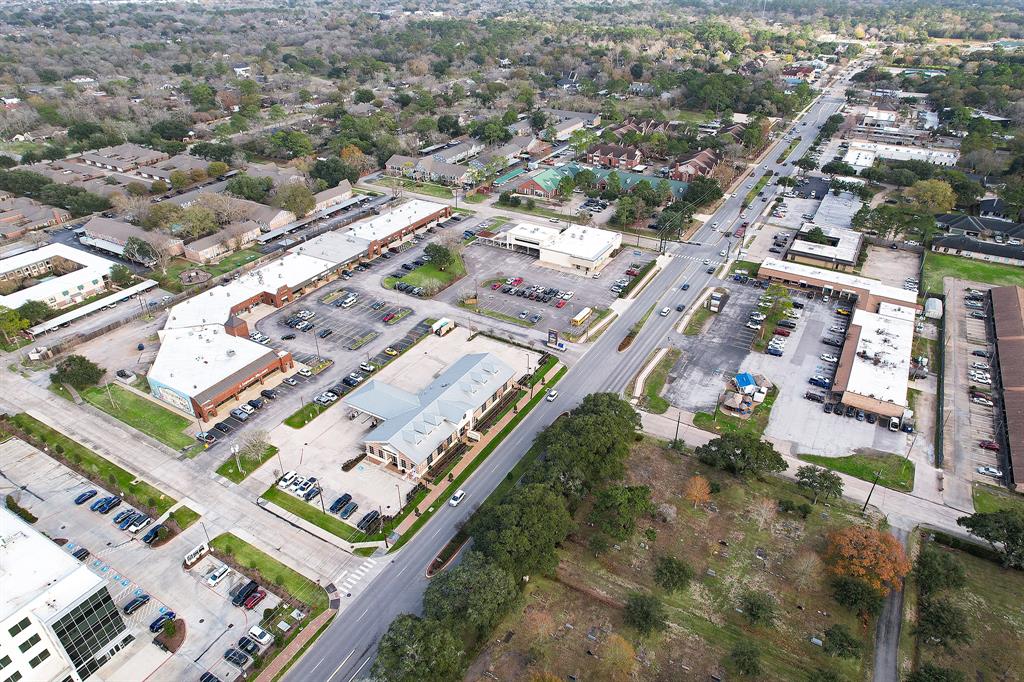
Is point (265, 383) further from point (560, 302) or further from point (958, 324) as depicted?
point (958, 324)

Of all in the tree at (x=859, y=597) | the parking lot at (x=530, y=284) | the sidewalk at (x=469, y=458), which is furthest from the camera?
the parking lot at (x=530, y=284)

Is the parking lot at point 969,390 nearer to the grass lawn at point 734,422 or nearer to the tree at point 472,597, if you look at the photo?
the grass lawn at point 734,422

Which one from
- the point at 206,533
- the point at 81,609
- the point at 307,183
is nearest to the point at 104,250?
the point at 307,183

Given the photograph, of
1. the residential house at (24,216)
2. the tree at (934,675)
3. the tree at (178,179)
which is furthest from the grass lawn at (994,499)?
the residential house at (24,216)

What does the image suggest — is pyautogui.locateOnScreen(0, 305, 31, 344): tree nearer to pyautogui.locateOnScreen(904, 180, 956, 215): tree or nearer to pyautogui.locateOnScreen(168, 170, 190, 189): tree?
pyautogui.locateOnScreen(168, 170, 190, 189): tree

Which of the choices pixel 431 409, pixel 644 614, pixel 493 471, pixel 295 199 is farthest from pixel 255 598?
pixel 295 199

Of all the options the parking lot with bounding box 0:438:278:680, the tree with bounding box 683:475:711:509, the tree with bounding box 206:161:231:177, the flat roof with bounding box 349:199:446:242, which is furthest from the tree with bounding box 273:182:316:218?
the tree with bounding box 683:475:711:509
